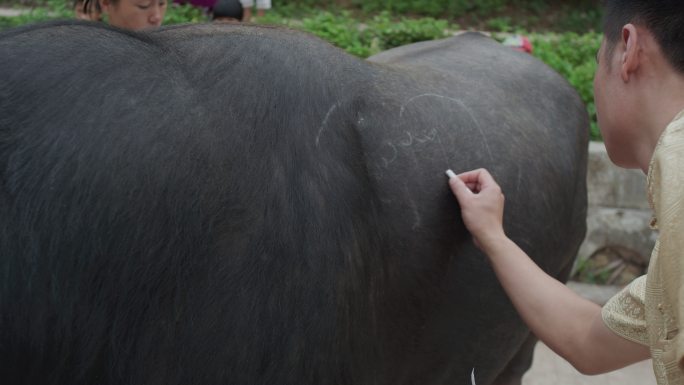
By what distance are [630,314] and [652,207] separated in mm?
295

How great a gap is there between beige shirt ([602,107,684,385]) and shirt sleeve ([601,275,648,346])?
0.55 ft

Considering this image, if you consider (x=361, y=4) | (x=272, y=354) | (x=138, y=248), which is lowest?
(x=361, y=4)

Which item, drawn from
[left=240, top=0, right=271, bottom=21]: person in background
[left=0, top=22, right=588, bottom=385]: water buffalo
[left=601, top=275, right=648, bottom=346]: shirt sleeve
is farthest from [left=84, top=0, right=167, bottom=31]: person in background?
[left=240, top=0, right=271, bottom=21]: person in background

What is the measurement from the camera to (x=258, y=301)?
181 centimetres

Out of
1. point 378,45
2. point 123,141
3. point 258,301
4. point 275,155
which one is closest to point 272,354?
point 258,301

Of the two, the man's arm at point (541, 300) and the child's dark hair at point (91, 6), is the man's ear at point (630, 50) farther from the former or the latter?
the child's dark hair at point (91, 6)

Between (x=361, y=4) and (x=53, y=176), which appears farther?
(x=361, y=4)

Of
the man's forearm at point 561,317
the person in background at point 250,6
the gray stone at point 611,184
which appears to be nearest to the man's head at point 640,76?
the man's forearm at point 561,317

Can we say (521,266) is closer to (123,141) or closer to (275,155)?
(275,155)

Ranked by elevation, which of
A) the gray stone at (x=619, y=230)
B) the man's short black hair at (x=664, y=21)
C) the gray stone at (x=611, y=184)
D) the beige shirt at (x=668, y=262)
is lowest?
the gray stone at (x=619, y=230)

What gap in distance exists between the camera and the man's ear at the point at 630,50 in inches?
62.7

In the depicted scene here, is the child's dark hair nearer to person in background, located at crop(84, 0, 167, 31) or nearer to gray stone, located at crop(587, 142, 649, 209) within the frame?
person in background, located at crop(84, 0, 167, 31)

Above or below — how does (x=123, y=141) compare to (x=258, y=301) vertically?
above

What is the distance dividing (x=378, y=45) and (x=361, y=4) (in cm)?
414
